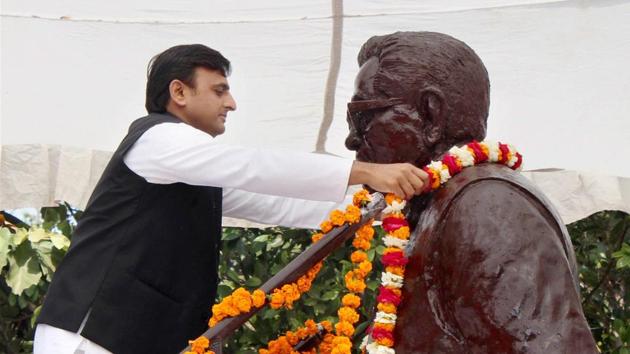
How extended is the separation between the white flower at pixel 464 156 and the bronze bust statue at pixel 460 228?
0.02 meters

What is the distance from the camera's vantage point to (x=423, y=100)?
7.88 feet

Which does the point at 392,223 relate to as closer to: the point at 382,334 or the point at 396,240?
the point at 396,240

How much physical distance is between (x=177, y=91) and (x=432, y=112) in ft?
3.63

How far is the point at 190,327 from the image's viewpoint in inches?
118

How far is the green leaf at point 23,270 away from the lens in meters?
4.69

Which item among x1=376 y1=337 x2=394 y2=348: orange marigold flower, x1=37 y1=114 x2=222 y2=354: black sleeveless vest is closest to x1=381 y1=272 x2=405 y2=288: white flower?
x1=376 y1=337 x2=394 y2=348: orange marigold flower

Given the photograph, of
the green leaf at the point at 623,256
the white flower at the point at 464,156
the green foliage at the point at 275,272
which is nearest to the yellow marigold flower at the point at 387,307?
the white flower at the point at 464,156

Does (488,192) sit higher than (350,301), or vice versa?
(488,192)

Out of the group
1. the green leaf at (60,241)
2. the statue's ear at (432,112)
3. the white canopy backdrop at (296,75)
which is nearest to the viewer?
the statue's ear at (432,112)

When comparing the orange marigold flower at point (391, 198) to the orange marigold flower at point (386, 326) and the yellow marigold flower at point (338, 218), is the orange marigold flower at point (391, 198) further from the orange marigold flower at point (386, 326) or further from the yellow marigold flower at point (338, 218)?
the orange marigold flower at point (386, 326)

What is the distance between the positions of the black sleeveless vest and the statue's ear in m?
0.93

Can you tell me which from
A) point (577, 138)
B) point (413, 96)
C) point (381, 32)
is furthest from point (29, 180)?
point (413, 96)

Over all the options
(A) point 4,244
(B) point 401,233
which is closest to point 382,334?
(B) point 401,233

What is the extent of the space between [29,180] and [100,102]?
49 cm
